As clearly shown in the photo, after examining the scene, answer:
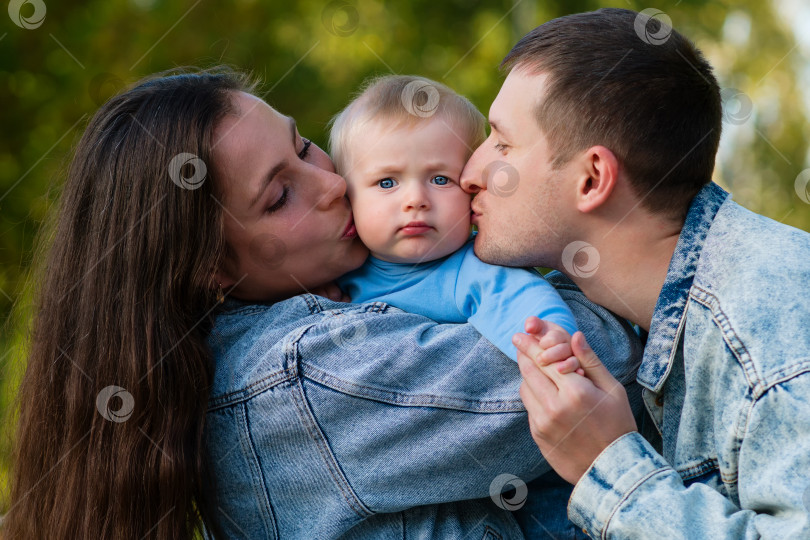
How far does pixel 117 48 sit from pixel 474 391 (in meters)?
6.13

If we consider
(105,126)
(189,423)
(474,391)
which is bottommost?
Result: (189,423)

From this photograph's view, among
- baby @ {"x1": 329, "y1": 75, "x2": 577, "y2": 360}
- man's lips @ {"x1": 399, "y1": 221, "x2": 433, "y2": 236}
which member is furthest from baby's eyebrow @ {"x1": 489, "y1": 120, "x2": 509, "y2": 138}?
man's lips @ {"x1": 399, "y1": 221, "x2": 433, "y2": 236}

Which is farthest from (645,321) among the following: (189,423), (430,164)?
(189,423)

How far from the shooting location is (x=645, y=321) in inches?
83.8

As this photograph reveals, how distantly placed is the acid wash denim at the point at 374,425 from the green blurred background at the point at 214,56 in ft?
2.85

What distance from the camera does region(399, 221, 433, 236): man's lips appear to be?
225cm

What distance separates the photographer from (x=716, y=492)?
5.53 feet

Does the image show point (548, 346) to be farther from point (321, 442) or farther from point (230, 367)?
point (230, 367)

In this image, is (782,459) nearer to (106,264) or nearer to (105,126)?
(106,264)

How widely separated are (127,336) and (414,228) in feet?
2.59

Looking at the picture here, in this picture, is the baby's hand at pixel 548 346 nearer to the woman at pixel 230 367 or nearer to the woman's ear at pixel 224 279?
the woman at pixel 230 367

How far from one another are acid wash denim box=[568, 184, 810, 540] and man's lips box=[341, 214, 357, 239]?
86cm

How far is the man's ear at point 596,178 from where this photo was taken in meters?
2.12

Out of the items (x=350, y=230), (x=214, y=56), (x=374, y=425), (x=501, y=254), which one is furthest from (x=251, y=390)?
(x=214, y=56)
